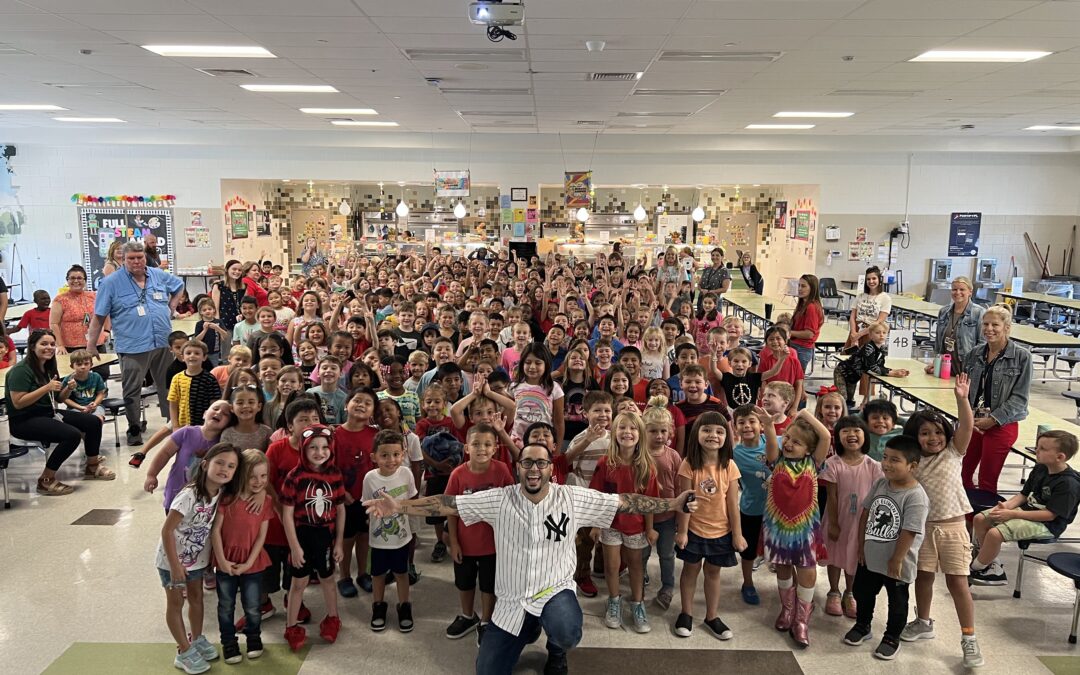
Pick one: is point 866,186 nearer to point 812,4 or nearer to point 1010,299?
point 1010,299

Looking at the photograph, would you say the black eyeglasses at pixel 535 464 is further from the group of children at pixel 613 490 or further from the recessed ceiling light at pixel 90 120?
the recessed ceiling light at pixel 90 120

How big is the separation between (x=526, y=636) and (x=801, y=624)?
64.5 inches

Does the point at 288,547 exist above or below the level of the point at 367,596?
above

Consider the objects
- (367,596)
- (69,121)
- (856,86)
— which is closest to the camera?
(367,596)

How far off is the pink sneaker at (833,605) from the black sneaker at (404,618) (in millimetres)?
2501

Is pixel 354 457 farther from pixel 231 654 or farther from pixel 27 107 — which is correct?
pixel 27 107

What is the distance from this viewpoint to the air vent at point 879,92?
8.55 metres

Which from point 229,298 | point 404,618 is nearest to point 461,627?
point 404,618

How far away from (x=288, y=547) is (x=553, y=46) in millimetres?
4566

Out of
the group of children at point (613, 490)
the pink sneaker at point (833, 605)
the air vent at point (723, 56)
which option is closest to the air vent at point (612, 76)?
the air vent at point (723, 56)

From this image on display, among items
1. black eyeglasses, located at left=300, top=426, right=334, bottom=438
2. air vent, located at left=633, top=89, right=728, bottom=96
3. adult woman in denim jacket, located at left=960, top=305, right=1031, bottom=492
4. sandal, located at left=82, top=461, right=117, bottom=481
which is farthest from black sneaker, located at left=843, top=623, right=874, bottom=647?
A: air vent, located at left=633, top=89, right=728, bottom=96

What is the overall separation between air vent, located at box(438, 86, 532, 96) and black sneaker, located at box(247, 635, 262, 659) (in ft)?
21.6

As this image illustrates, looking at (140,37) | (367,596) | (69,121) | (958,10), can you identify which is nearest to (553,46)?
(958,10)

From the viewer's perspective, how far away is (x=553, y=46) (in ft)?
20.3
